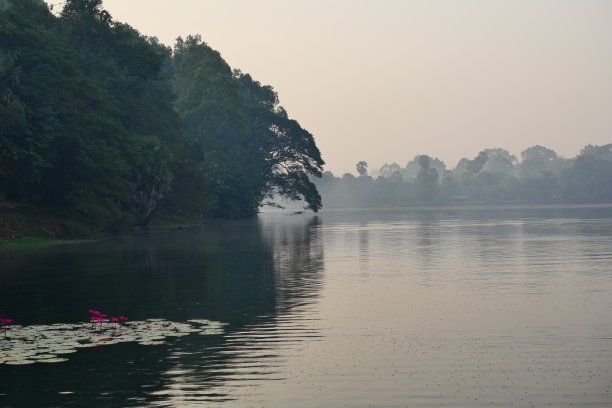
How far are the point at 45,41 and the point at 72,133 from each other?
10455mm

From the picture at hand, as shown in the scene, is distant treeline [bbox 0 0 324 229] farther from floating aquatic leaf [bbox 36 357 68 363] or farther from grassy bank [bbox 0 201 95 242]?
floating aquatic leaf [bbox 36 357 68 363]

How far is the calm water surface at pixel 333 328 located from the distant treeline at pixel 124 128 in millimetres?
23092

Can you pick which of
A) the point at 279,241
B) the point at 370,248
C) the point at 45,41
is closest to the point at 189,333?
the point at 370,248

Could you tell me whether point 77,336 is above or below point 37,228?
below

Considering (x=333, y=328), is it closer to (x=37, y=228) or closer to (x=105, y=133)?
(x=37, y=228)

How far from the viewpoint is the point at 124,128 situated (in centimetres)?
9438

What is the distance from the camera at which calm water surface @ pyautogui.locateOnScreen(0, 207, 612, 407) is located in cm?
1908

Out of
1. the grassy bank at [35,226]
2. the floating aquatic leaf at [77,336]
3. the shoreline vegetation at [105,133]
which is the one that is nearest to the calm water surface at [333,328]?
the floating aquatic leaf at [77,336]

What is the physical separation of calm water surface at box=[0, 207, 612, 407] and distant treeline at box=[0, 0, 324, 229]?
23092mm

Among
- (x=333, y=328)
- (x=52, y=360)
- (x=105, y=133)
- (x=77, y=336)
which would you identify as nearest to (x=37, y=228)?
(x=105, y=133)

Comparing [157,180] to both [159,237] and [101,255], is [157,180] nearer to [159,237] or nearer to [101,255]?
[159,237]

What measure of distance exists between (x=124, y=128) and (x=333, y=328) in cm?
7019

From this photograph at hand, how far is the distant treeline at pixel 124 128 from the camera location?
82.1 metres

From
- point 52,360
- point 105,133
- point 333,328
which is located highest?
point 105,133
